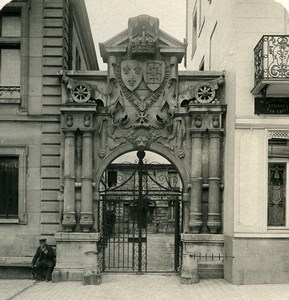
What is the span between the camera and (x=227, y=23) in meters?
16.7

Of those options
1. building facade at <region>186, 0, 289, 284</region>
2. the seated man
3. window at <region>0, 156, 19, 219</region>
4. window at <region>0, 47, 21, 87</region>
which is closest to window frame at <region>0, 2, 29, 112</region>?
window at <region>0, 47, 21, 87</region>

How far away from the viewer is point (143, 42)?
55.3 ft

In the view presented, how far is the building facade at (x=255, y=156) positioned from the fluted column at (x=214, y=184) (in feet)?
1.87

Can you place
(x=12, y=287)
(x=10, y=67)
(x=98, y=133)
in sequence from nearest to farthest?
1. (x=12, y=287)
2. (x=98, y=133)
3. (x=10, y=67)

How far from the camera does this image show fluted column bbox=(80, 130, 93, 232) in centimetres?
1667

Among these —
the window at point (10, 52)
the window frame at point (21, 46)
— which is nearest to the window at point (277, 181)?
the window frame at point (21, 46)

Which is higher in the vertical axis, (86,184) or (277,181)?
(277,181)

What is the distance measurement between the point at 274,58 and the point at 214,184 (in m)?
4.32

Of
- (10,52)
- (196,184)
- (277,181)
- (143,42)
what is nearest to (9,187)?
(10,52)

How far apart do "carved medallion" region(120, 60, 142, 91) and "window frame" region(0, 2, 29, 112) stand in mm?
3071

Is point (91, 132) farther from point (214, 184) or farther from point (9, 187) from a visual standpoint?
point (214, 184)

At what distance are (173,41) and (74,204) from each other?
19.3ft

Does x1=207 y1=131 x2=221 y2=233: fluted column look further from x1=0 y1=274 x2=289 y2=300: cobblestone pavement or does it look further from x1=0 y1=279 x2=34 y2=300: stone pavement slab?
x1=0 y1=279 x2=34 y2=300: stone pavement slab

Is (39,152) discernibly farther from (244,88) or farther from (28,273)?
(244,88)
